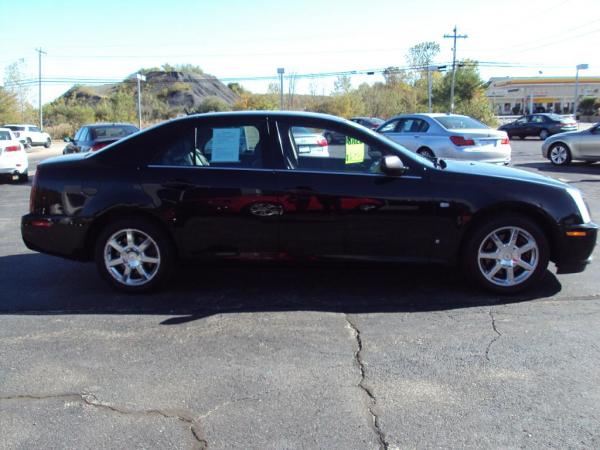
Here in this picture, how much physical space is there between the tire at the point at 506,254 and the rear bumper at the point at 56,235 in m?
3.59

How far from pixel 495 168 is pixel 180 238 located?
3.14 meters

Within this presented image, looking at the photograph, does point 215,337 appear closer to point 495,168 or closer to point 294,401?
point 294,401

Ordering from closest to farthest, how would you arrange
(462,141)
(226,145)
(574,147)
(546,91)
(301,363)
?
1. (301,363)
2. (226,145)
3. (462,141)
4. (574,147)
5. (546,91)

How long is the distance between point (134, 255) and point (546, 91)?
85939 millimetres

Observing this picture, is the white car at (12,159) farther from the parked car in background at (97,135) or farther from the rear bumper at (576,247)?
the rear bumper at (576,247)

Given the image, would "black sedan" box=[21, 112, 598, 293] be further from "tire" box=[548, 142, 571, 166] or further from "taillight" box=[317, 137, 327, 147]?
"tire" box=[548, 142, 571, 166]

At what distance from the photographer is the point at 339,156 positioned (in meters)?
5.10

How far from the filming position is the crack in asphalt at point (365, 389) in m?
2.92

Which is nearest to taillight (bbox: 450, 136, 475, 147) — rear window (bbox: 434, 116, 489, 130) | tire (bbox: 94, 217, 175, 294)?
rear window (bbox: 434, 116, 489, 130)

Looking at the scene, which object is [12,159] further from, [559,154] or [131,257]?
[559,154]

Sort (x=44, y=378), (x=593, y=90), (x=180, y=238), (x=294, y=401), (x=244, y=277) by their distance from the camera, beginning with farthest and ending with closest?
(x=593, y=90)
(x=244, y=277)
(x=180, y=238)
(x=44, y=378)
(x=294, y=401)

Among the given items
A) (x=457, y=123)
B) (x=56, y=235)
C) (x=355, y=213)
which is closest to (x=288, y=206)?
(x=355, y=213)

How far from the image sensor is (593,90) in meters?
82.6

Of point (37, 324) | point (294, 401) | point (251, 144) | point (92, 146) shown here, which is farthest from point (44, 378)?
point (92, 146)
